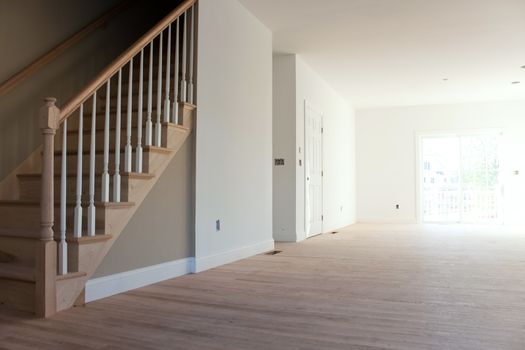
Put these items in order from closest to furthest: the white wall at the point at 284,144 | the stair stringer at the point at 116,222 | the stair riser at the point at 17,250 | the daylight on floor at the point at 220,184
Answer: the daylight on floor at the point at 220,184
the stair stringer at the point at 116,222
the stair riser at the point at 17,250
the white wall at the point at 284,144

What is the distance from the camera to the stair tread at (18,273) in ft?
7.75

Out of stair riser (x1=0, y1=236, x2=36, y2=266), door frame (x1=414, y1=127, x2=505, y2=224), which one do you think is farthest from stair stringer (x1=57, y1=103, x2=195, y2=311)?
door frame (x1=414, y1=127, x2=505, y2=224)

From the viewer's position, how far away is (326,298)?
277 cm

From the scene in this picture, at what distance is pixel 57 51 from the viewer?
3666 mm

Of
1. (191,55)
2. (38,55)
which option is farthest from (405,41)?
(38,55)

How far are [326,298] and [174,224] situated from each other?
1.35 metres

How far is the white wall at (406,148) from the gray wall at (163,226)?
7.28 metres

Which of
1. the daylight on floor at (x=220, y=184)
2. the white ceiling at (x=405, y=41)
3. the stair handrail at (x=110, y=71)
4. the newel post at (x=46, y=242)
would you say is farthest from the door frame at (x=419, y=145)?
the newel post at (x=46, y=242)

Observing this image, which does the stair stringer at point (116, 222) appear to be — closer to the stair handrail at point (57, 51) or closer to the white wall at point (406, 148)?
the stair handrail at point (57, 51)

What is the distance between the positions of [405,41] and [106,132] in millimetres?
4375

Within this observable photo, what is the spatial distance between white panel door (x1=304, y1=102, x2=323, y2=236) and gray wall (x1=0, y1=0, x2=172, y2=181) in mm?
3232

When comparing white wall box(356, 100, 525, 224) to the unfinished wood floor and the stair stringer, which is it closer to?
the unfinished wood floor

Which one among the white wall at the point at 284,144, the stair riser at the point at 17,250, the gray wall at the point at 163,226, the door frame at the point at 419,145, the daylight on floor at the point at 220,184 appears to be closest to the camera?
the daylight on floor at the point at 220,184

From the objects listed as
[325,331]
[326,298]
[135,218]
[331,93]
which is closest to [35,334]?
[135,218]
